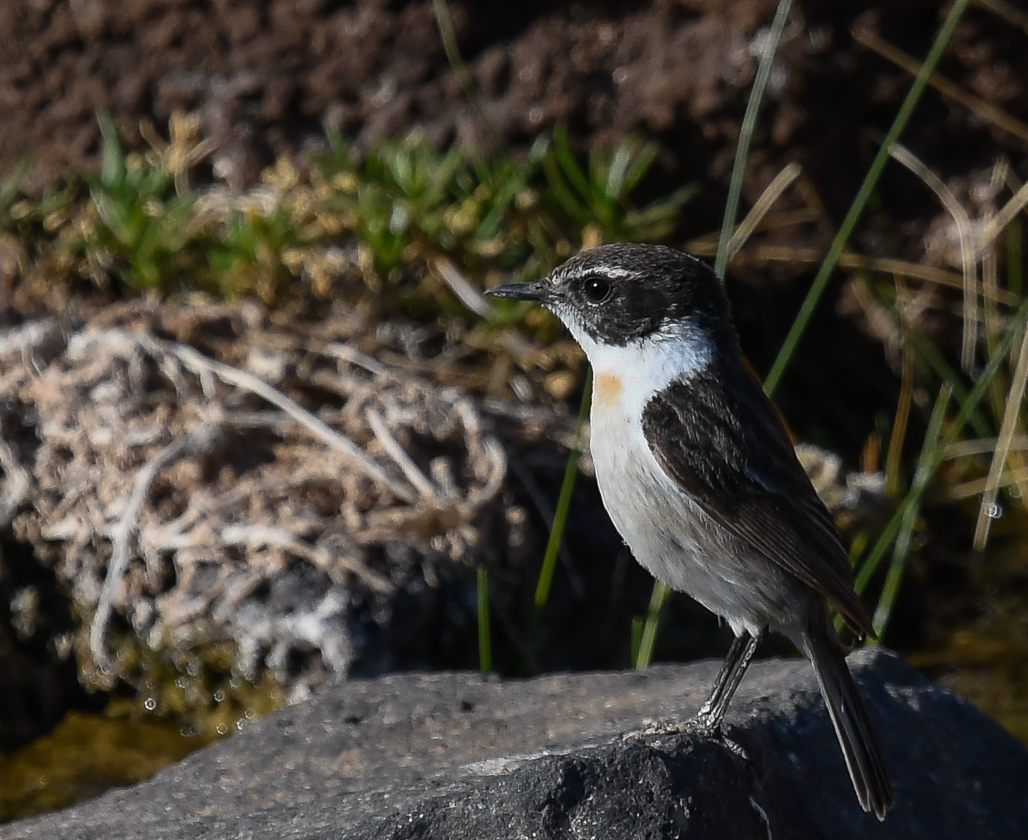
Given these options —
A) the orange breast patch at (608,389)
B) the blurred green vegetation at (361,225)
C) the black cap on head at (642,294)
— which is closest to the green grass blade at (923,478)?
the black cap on head at (642,294)

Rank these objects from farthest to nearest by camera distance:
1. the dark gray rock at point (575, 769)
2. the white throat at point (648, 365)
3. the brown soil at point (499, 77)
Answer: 1. the brown soil at point (499, 77)
2. the white throat at point (648, 365)
3. the dark gray rock at point (575, 769)

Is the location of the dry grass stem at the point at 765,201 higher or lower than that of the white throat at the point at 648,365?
lower

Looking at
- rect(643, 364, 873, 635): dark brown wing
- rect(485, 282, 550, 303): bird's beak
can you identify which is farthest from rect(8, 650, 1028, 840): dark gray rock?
rect(485, 282, 550, 303): bird's beak

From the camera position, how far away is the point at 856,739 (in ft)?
12.6

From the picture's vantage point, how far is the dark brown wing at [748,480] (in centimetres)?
405

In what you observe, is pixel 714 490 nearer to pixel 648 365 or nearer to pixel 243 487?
pixel 648 365

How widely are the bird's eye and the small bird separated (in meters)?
0.03

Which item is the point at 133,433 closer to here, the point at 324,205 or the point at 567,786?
the point at 324,205

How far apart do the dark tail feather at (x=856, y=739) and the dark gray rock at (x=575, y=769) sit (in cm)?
20

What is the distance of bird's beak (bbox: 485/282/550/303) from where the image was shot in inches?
182

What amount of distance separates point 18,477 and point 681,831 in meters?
3.75

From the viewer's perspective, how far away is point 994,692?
19.9ft

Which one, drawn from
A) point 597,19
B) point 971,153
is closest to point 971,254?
point 971,153

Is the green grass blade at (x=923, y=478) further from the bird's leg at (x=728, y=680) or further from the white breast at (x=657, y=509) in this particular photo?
the white breast at (x=657, y=509)
